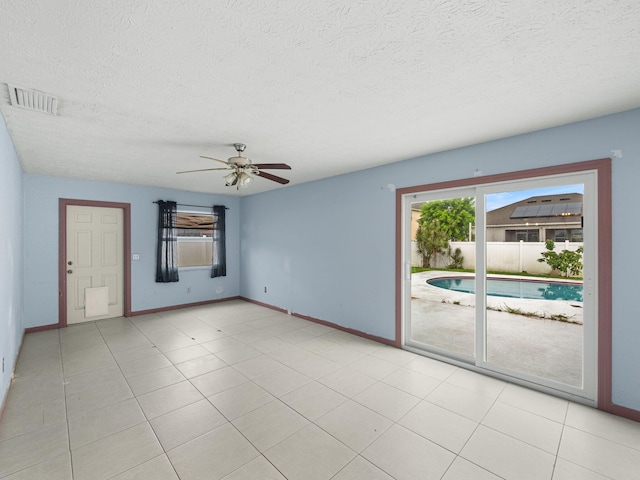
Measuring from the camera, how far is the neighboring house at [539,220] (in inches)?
106

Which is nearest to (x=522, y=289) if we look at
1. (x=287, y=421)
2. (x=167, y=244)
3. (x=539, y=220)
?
(x=539, y=220)

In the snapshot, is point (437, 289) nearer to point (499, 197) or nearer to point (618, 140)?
point (499, 197)

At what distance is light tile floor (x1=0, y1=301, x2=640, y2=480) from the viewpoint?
6.00 ft

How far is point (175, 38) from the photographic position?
1468mm

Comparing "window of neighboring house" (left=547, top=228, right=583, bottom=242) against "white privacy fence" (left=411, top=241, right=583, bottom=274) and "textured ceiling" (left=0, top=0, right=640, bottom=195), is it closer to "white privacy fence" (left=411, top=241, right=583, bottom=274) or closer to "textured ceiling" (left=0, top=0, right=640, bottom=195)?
"white privacy fence" (left=411, top=241, right=583, bottom=274)

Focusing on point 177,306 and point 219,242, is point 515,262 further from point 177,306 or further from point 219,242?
point 177,306

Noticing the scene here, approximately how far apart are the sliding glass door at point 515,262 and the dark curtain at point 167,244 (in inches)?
174

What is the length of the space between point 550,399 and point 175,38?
389 cm

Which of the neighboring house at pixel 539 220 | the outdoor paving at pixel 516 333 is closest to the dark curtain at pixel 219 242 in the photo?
the outdoor paving at pixel 516 333

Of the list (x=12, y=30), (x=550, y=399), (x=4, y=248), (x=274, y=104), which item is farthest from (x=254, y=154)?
(x=550, y=399)

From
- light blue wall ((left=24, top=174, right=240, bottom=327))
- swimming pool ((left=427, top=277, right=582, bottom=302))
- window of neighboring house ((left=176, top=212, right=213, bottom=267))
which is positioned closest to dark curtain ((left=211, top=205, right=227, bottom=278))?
window of neighboring house ((left=176, top=212, right=213, bottom=267))

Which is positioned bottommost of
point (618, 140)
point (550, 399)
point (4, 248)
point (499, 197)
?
point (550, 399)

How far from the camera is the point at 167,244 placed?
5.66 metres

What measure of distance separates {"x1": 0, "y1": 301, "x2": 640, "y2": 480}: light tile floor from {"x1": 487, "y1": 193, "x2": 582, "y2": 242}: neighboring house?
1571 millimetres
